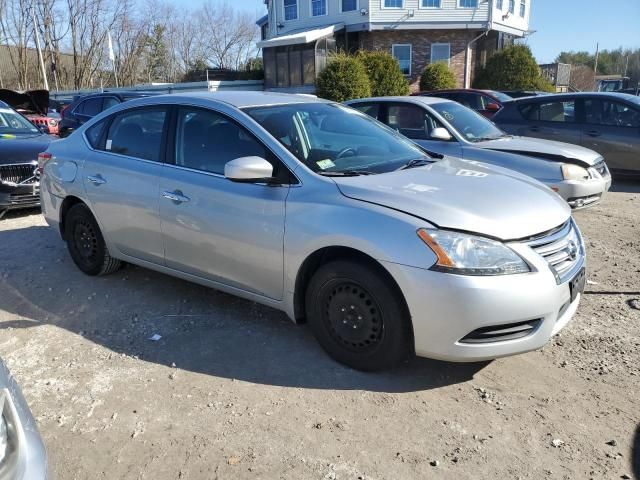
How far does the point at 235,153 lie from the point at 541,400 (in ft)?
8.19

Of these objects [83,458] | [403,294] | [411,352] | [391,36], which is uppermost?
[391,36]

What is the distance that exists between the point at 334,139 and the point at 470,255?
1538 mm

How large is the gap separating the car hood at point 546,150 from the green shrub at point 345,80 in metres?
14.9

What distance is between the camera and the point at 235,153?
154 inches

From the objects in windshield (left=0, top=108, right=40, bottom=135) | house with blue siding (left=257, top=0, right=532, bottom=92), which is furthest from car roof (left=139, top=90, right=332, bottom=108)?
house with blue siding (left=257, top=0, right=532, bottom=92)

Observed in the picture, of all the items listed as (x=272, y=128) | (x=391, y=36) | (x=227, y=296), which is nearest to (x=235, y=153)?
(x=272, y=128)

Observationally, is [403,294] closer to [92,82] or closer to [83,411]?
[83,411]

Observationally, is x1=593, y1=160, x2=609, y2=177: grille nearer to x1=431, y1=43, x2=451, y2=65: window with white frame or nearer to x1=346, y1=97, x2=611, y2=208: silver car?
x1=346, y1=97, x2=611, y2=208: silver car

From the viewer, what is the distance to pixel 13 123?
897cm

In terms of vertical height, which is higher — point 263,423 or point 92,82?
point 92,82

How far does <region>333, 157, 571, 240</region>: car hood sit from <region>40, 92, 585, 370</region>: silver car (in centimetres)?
1

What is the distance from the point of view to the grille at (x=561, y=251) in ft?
10.3

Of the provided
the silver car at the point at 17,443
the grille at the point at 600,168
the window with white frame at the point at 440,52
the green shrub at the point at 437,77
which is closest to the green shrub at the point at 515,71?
the green shrub at the point at 437,77

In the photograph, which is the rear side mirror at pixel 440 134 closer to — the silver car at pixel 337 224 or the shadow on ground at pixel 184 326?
the silver car at pixel 337 224
